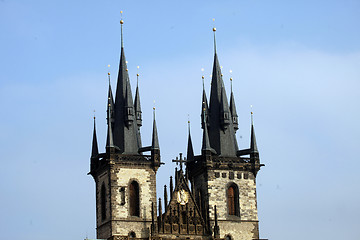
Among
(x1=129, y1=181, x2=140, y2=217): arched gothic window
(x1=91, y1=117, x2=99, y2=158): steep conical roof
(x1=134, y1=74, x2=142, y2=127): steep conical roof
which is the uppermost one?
(x1=134, y1=74, x2=142, y2=127): steep conical roof

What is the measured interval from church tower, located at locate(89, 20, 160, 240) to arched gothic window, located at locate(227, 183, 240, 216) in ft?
20.7

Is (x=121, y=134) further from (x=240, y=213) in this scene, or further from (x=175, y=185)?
(x=240, y=213)

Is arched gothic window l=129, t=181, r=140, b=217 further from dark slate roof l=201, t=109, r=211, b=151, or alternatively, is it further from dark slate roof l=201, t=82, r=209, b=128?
dark slate roof l=201, t=82, r=209, b=128

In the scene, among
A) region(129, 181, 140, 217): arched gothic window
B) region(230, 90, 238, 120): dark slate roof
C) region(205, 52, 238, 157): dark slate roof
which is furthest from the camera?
region(230, 90, 238, 120): dark slate roof

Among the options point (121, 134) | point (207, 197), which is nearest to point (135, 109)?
point (121, 134)

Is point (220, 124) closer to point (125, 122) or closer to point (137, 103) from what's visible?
point (137, 103)

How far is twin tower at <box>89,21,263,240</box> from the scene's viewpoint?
73.1 metres

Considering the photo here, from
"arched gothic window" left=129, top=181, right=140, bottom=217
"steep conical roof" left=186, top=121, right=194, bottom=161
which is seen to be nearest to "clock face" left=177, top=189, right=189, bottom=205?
"arched gothic window" left=129, top=181, right=140, bottom=217

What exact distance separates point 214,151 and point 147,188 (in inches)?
264

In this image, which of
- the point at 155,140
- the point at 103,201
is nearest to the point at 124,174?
the point at 103,201

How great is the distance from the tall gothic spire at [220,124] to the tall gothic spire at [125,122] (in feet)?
21.1

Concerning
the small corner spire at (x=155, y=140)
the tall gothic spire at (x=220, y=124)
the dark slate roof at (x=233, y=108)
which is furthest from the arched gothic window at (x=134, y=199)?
the dark slate roof at (x=233, y=108)

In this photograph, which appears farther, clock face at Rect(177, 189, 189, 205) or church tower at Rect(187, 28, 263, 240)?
church tower at Rect(187, 28, 263, 240)

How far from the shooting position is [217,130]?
3076 inches
